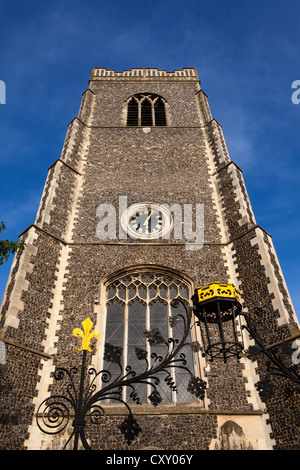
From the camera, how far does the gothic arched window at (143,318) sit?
8633 millimetres

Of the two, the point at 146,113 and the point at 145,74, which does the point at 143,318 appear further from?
the point at 145,74

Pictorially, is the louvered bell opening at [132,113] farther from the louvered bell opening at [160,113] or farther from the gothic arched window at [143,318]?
the gothic arched window at [143,318]

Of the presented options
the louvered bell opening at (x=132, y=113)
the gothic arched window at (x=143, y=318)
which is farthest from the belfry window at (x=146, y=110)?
the gothic arched window at (x=143, y=318)

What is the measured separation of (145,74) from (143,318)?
641 inches

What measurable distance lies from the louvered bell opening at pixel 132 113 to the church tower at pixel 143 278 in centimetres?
130

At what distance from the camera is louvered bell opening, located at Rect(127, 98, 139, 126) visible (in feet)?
57.2

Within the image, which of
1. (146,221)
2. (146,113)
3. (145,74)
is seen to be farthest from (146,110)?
(146,221)

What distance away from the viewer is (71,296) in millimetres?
9742

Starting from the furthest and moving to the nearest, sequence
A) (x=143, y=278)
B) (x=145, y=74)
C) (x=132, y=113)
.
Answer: (x=145, y=74), (x=132, y=113), (x=143, y=278)

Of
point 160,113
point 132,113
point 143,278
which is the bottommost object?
point 143,278

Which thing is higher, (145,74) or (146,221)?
(145,74)

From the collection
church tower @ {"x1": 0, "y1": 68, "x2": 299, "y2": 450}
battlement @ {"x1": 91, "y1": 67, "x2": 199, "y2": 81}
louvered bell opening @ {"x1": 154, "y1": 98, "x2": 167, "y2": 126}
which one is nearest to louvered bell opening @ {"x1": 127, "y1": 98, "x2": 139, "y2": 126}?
louvered bell opening @ {"x1": 154, "y1": 98, "x2": 167, "y2": 126}

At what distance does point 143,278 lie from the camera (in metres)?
10.5

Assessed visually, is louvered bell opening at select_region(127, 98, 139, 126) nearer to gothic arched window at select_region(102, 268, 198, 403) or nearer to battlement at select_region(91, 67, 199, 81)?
battlement at select_region(91, 67, 199, 81)
